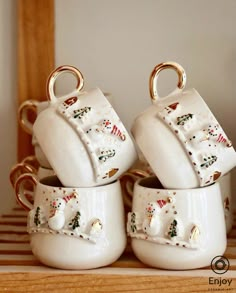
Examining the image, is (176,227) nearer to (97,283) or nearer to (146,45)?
(97,283)

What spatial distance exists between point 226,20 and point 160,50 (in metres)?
0.10

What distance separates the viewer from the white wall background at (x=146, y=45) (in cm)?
88

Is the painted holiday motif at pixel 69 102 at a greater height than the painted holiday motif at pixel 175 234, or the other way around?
the painted holiday motif at pixel 69 102

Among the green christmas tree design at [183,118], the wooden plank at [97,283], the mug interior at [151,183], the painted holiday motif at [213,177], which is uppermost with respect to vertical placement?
the green christmas tree design at [183,118]

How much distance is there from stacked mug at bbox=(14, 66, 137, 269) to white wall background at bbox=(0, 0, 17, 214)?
0.27 meters

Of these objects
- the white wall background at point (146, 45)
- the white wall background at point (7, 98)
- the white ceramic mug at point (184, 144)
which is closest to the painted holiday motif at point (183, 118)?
the white ceramic mug at point (184, 144)

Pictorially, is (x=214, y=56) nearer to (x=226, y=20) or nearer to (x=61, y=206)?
(x=226, y=20)

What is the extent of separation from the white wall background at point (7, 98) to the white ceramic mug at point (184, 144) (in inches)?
12.4

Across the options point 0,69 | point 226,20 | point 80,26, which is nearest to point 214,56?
point 226,20

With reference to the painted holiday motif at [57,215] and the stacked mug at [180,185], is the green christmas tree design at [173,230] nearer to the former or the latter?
the stacked mug at [180,185]

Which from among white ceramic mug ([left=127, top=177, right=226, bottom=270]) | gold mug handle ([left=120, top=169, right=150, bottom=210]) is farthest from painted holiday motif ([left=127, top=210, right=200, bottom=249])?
gold mug handle ([left=120, top=169, right=150, bottom=210])

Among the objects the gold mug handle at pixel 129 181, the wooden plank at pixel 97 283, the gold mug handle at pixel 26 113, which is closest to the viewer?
the wooden plank at pixel 97 283

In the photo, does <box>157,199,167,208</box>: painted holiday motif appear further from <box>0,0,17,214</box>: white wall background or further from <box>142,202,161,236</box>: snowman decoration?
<box>0,0,17,214</box>: white wall background

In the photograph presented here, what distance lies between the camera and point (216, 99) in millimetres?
886
